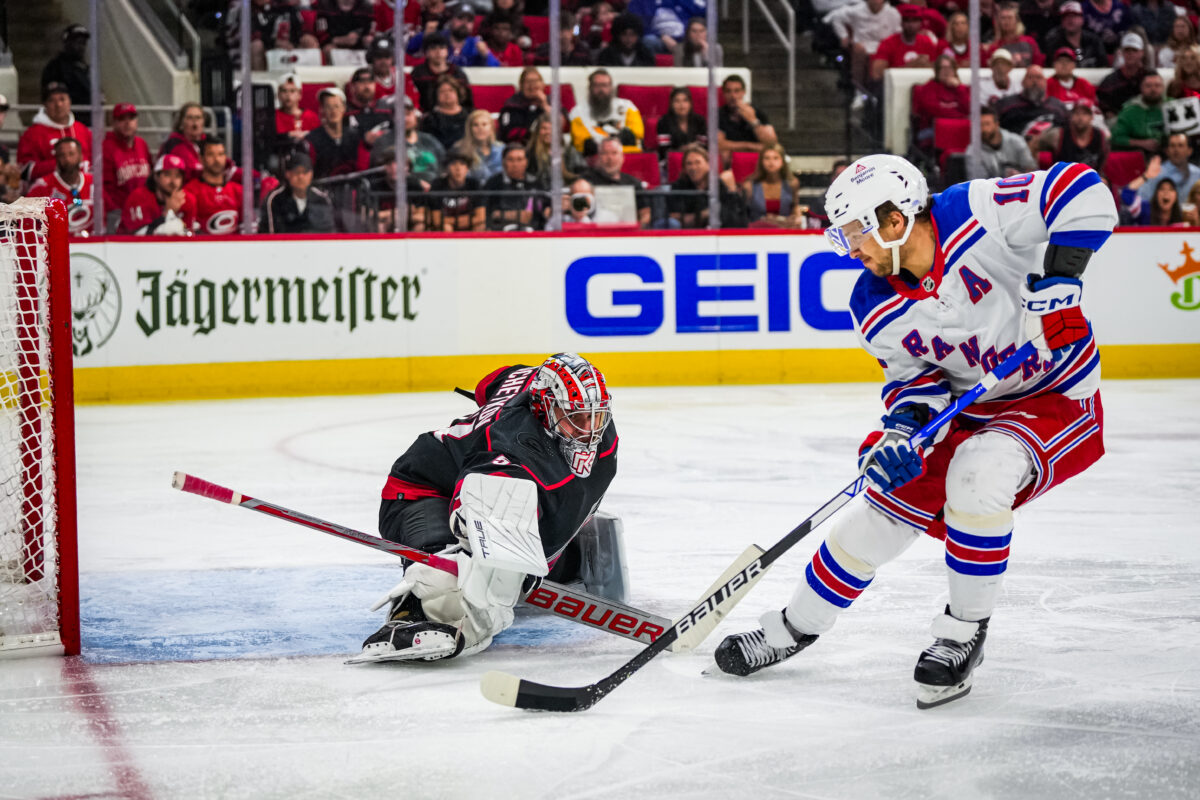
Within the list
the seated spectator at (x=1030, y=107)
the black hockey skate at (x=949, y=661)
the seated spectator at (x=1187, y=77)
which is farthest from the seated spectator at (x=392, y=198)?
the black hockey skate at (x=949, y=661)

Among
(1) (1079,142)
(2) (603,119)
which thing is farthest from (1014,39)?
(2) (603,119)

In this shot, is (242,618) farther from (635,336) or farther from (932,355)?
(635,336)

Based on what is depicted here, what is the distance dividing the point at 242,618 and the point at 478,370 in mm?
4866

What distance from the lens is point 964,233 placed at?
270 cm

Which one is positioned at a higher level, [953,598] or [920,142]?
[920,142]

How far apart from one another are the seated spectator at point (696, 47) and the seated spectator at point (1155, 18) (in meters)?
3.06

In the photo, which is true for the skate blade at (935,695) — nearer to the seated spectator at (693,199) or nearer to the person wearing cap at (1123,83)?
the seated spectator at (693,199)

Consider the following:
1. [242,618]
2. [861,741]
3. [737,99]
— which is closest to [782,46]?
[737,99]

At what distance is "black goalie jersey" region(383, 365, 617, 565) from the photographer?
2.90 meters

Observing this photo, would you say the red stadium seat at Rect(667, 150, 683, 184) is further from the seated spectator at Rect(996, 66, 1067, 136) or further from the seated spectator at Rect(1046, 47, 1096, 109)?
the seated spectator at Rect(1046, 47, 1096, 109)

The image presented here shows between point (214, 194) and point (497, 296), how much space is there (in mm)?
1582

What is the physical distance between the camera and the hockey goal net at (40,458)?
299cm

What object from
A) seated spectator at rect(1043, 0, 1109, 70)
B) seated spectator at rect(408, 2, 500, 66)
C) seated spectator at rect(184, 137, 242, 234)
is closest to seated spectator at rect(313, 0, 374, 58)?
seated spectator at rect(408, 2, 500, 66)

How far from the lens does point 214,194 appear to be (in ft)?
25.3
